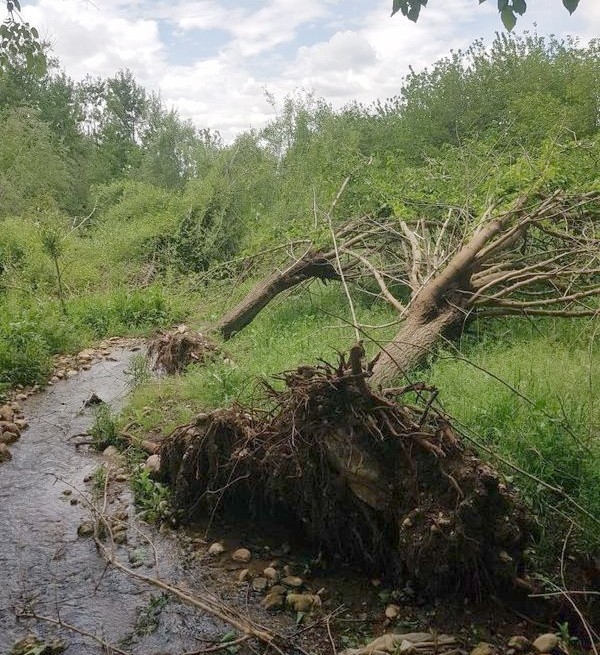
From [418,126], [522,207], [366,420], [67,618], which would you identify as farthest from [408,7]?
[418,126]

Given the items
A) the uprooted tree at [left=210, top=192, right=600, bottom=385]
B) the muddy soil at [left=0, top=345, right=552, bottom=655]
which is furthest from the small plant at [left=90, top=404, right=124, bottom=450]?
the uprooted tree at [left=210, top=192, right=600, bottom=385]

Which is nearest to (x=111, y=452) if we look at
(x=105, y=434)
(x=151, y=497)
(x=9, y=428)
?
(x=105, y=434)

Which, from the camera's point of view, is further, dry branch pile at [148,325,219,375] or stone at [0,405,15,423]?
dry branch pile at [148,325,219,375]

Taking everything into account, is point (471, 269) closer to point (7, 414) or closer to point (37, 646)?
point (7, 414)

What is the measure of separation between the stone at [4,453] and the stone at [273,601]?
102 inches

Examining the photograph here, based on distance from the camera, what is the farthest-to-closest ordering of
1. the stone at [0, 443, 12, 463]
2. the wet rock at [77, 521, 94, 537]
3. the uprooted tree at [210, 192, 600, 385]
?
the uprooted tree at [210, 192, 600, 385] → the stone at [0, 443, 12, 463] → the wet rock at [77, 521, 94, 537]

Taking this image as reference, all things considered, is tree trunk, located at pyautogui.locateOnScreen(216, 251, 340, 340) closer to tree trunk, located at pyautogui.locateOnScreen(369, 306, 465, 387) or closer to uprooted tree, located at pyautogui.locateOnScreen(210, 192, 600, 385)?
uprooted tree, located at pyautogui.locateOnScreen(210, 192, 600, 385)

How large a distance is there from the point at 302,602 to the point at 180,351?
396 centimetres

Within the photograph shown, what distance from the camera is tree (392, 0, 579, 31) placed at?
2.07 meters

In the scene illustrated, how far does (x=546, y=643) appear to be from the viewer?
8.89 feet

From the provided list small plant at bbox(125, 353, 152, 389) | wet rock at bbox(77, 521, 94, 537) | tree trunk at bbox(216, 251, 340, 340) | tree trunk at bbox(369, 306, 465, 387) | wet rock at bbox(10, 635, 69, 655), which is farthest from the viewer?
tree trunk at bbox(216, 251, 340, 340)

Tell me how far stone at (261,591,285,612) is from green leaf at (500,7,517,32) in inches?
107

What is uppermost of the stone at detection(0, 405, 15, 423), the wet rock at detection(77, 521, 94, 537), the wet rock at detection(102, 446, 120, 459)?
the stone at detection(0, 405, 15, 423)

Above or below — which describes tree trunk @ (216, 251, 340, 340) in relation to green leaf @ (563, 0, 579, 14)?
below
